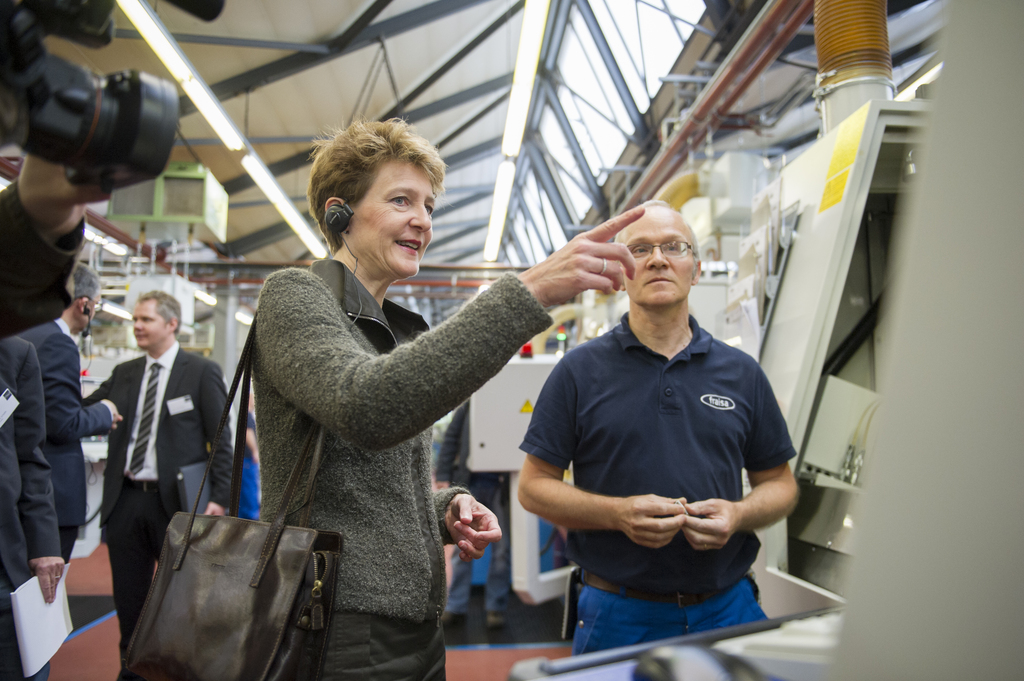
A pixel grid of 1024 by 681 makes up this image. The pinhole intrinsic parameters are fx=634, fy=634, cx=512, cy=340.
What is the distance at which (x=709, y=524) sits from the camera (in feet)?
4.45

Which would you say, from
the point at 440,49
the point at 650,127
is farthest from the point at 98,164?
the point at 440,49

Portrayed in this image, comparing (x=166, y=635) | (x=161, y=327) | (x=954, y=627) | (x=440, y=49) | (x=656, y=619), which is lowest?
(x=656, y=619)

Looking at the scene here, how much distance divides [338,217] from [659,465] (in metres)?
0.92

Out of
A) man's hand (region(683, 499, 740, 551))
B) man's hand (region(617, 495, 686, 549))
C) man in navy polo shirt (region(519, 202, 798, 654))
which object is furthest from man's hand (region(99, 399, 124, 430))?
man's hand (region(683, 499, 740, 551))

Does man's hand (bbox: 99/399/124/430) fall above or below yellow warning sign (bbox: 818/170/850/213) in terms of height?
below

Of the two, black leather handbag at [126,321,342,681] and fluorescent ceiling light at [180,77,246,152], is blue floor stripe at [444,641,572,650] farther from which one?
fluorescent ceiling light at [180,77,246,152]

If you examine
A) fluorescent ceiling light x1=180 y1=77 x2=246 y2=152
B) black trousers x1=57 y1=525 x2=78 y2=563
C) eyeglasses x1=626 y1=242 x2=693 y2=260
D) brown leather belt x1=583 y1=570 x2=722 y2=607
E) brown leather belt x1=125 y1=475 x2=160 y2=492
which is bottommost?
black trousers x1=57 y1=525 x2=78 y2=563

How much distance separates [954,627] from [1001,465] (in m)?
0.09

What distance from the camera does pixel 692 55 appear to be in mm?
5852

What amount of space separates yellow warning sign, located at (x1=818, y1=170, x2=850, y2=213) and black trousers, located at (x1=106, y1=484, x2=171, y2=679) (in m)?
2.90

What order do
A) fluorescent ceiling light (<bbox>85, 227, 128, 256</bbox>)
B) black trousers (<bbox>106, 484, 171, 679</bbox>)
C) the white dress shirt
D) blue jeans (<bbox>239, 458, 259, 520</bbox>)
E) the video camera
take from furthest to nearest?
1. fluorescent ceiling light (<bbox>85, 227, 128, 256</bbox>)
2. blue jeans (<bbox>239, 458, 259, 520</bbox>)
3. the white dress shirt
4. black trousers (<bbox>106, 484, 171, 679</bbox>)
5. the video camera

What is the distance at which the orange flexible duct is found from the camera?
229cm

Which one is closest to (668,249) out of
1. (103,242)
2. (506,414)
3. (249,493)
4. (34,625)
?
(34,625)

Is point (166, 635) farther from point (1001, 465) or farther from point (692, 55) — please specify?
point (692, 55)
